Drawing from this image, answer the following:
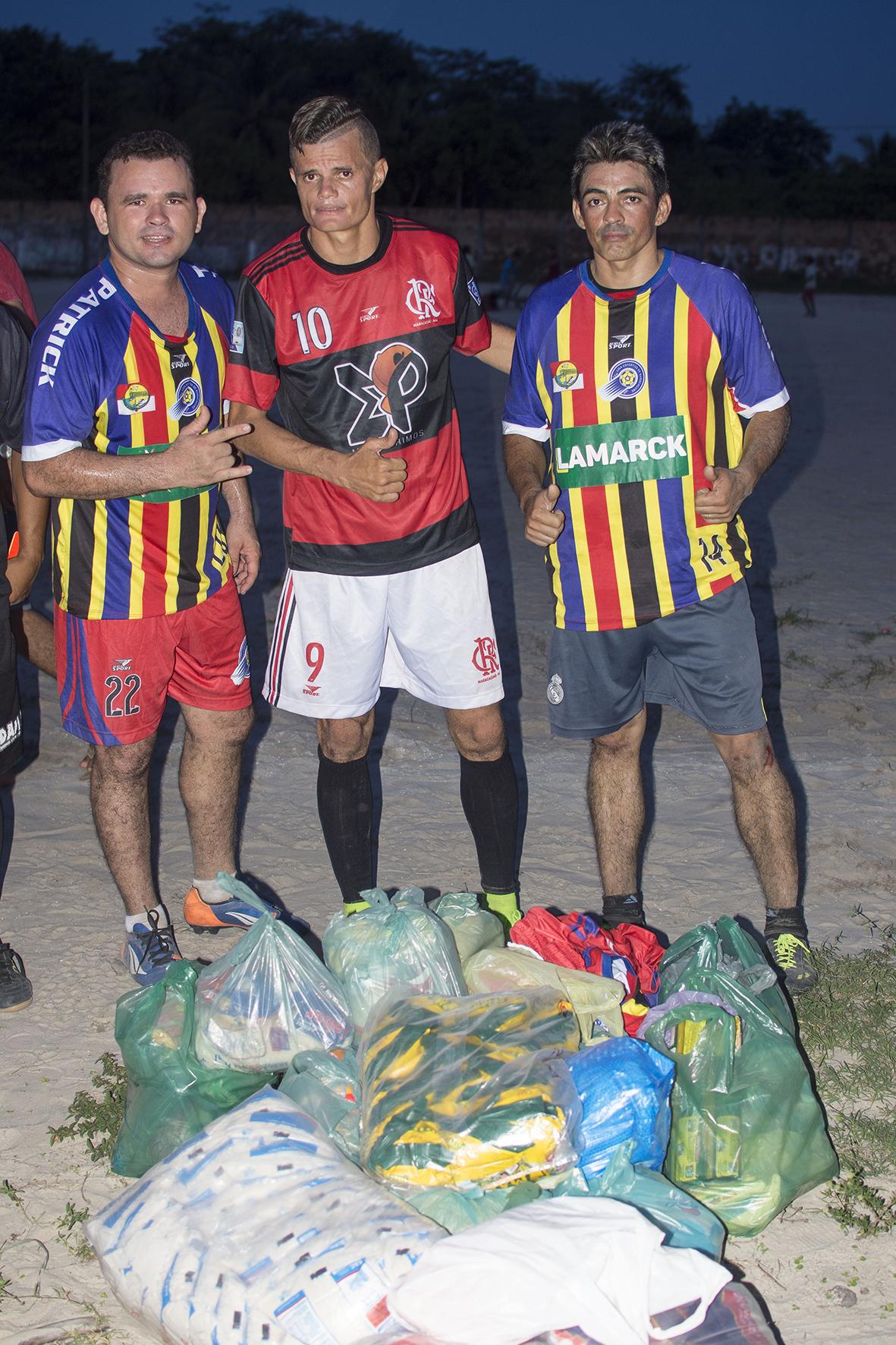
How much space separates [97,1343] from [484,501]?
8.65 m

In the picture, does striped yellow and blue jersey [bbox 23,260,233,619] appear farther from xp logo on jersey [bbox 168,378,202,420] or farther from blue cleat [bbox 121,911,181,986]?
blue cleat [bbox 121,911,181,986]

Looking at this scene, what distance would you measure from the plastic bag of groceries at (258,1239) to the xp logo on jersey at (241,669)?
1.57m

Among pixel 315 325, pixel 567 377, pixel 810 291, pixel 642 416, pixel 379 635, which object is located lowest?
pixel 379 635

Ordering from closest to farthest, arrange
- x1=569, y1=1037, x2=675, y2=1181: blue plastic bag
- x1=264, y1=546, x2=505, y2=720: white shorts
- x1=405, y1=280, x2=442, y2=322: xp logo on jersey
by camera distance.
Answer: x1=569, y1=1037, x2=675, y2=1181: blue plastic bag → x1=405, y1=280, x2=442, y2=322: xp logo on jersey → x1=264, y1=546, x2=505, y2=720: white shorts

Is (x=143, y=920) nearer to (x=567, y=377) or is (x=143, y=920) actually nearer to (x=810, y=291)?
(x=567, y=377)

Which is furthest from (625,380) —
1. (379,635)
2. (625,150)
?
(379,635)

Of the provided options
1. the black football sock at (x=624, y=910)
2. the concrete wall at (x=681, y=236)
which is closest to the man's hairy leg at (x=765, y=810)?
the black football sock at (x=624, y=910)

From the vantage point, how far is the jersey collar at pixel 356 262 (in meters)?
3.69

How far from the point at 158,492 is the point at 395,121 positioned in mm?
60589

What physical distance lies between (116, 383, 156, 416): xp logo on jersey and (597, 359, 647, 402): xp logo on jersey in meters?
1.25

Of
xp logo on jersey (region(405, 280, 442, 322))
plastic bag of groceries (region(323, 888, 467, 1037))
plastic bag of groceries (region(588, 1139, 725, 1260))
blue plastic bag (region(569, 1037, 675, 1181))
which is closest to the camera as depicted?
plastic bag of groceries (region(588, 1139, 725, 1260))

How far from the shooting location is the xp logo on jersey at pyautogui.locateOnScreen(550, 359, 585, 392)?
145 inches

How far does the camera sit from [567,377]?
12.1ft

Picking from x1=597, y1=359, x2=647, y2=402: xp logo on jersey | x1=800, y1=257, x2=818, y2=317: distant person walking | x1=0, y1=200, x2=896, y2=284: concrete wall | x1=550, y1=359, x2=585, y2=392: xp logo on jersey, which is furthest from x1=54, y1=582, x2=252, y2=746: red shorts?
x1=0, y1=200, x2=896, y2=284: concrete wall
